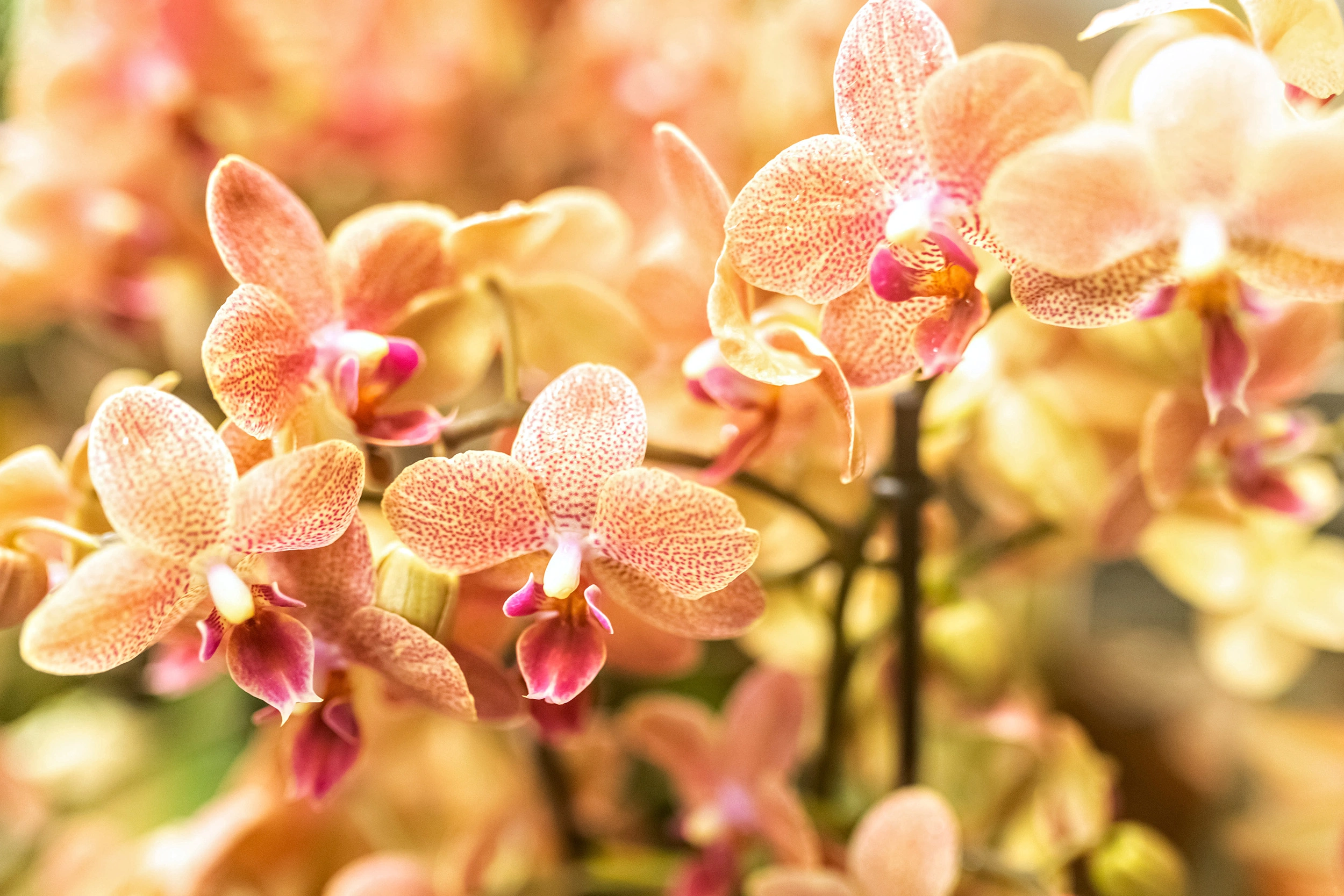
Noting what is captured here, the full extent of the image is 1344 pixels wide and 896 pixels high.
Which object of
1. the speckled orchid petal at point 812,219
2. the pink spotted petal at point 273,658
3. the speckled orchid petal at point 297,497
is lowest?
the pink spotted petal at point 273,658

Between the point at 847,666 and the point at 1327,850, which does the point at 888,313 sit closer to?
the point at 847,666

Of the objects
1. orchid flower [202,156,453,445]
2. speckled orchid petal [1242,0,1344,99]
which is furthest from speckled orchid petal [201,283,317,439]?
speckled orchid petal [1242,0,1344,99]

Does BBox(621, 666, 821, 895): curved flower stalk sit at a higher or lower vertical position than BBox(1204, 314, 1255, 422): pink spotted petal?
lower

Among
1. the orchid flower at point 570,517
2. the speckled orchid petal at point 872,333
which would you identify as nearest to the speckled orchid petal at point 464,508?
the orchid flower at point 570,517

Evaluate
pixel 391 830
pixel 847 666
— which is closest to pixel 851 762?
pixel 847 666

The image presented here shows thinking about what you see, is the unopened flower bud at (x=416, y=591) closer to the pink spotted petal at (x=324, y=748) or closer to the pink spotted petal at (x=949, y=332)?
the pink spotted petal at (x=324, y=748)

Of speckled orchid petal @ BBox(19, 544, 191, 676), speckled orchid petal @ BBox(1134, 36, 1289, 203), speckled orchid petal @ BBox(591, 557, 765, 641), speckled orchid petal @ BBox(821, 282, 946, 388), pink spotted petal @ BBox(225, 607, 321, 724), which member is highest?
speckled orchid petal @ BBox(1134, 36, 1289, 203)

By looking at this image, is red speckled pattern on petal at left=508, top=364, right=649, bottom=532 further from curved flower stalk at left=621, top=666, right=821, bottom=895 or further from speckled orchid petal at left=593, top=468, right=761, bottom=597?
curved flower stalk at left=621, top=666, right=821, bottom=895

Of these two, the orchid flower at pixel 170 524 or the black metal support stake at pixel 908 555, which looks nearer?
the orchid flower at pixel 170 524
